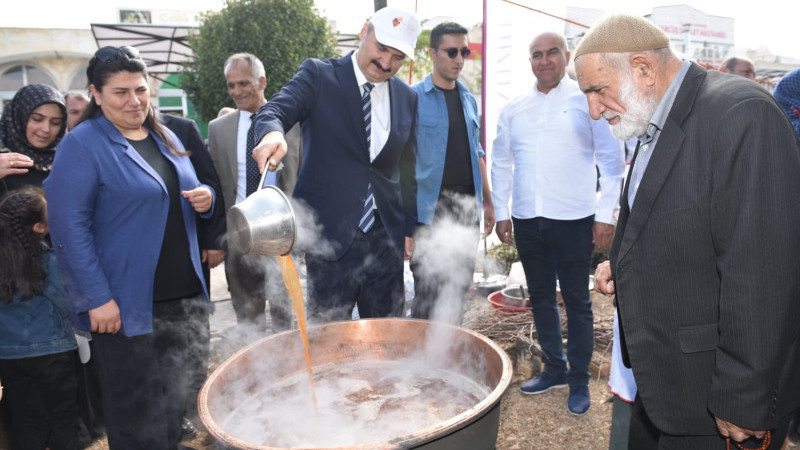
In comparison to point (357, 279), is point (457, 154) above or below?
above

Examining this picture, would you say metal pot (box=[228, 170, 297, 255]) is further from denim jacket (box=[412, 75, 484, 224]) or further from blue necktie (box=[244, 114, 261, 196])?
blue necktie (box=[244, 114, 261, 196])

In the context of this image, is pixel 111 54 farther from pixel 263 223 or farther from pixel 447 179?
pixel 447 179

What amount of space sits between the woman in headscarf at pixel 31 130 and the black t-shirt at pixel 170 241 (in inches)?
36.9

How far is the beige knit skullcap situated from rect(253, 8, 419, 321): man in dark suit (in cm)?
120

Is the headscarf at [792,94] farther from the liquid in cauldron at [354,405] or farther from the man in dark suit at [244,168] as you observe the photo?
the man in dark suit at [244,168]

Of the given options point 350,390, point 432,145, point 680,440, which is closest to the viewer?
point 680,440

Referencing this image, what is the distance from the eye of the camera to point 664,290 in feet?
5.12

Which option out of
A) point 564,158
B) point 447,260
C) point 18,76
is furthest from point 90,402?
point 18,76

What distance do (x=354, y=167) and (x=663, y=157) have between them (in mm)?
1615

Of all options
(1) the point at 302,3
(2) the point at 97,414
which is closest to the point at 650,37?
(2) the point at 97,414

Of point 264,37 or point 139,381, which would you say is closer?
point 139,381

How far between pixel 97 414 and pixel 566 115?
3.72 metres

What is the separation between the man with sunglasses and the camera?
3658 mm

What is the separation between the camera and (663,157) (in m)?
1.54
